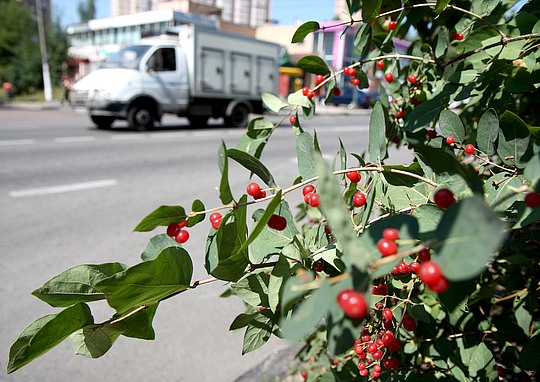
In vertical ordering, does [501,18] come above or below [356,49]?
above

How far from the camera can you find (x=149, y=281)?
0.70m

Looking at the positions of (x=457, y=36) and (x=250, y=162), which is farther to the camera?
(x=457, y=36)

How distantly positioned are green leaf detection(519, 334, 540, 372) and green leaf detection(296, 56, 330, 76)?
87cm

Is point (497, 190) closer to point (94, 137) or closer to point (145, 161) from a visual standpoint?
point (145, 161)

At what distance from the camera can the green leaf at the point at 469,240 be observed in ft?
1.43

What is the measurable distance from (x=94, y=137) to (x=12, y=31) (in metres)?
25.1

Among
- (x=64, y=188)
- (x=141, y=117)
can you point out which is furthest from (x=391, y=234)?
(x=141, y=117)

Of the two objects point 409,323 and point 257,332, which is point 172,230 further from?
point 409,323

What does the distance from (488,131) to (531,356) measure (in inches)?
20.8

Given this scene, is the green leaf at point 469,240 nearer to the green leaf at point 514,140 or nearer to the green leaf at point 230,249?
the green leaf at point 230,249

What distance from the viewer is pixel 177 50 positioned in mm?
12055

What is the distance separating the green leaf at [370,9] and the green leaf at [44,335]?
2.99ft

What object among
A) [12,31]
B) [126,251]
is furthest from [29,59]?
[126,251]

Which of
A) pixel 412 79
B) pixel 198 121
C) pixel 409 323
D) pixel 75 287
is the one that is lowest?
pixel 198 121
